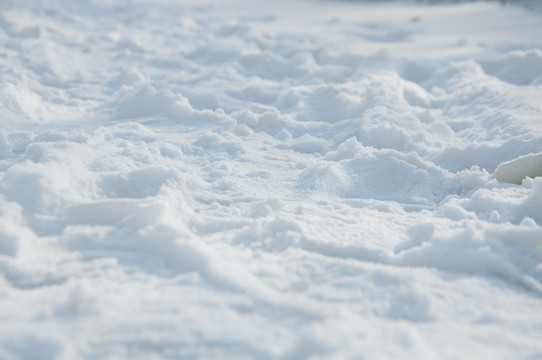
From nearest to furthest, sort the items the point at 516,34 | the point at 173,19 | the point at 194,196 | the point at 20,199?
1. the point at 20,199
2. the point at 194,196
3. the point at 516,34
4. the point at 173,19

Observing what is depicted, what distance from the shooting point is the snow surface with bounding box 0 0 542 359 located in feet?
3.59

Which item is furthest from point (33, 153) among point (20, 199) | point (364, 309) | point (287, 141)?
point (364, 309)

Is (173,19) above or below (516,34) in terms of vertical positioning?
above

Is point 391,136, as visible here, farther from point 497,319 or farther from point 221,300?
point 221,300

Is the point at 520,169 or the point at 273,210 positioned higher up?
the point at 520,169

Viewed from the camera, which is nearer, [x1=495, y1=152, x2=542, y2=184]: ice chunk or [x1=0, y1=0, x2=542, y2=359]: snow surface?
[x1=0, y1=0, x2=542, y2=359]: snow surface

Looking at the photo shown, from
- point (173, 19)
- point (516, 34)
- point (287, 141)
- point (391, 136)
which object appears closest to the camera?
point (391, 136)

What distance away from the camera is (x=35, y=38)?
4.75 m

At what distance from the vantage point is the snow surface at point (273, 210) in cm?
109

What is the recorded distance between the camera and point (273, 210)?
5.50 ft

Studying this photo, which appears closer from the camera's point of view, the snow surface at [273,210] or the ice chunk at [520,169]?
the snow surface at [273,210]

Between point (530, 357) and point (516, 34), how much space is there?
4.40m

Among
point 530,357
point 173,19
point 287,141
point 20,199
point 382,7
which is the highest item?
point 382,7

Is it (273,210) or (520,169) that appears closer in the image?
(273,210)
